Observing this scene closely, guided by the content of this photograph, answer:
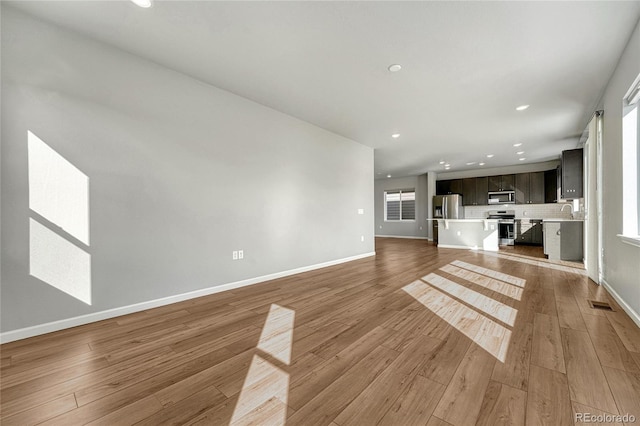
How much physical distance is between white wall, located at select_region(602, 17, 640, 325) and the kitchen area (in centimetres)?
269

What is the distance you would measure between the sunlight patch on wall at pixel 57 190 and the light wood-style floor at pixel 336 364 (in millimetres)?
949

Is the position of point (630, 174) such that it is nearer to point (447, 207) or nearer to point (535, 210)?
point (447, 207)

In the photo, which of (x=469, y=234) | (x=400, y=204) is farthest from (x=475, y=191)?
(x=400, y=204)

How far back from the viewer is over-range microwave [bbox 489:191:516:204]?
836 cm

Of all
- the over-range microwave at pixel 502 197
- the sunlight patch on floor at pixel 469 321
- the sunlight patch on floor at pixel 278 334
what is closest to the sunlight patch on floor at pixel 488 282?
the sunlight patch on floor at pixel 469 321

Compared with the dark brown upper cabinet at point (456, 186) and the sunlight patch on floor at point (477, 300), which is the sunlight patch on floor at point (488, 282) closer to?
the sunlight patch on floor at point (477, 300)

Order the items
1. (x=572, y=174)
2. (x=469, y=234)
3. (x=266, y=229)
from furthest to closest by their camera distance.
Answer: (x=469, y=234) < (x=572, y=174) < (x=266, y=229)

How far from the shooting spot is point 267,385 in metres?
1.44

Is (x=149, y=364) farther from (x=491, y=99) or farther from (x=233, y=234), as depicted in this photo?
(x=491, y=99)

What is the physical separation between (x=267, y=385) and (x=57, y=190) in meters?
2.44

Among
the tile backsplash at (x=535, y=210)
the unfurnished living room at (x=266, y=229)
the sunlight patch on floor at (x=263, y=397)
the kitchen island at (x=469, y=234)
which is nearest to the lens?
the sunlight patch on floor at (x=263, y=397)

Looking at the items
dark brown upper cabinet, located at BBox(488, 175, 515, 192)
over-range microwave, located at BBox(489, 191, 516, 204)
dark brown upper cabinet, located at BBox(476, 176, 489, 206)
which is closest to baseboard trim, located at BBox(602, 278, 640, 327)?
over-range microwave, located at BBox(489, 191, 516, 204)

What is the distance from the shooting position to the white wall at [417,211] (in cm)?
1016

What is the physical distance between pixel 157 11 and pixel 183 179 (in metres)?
1.57
